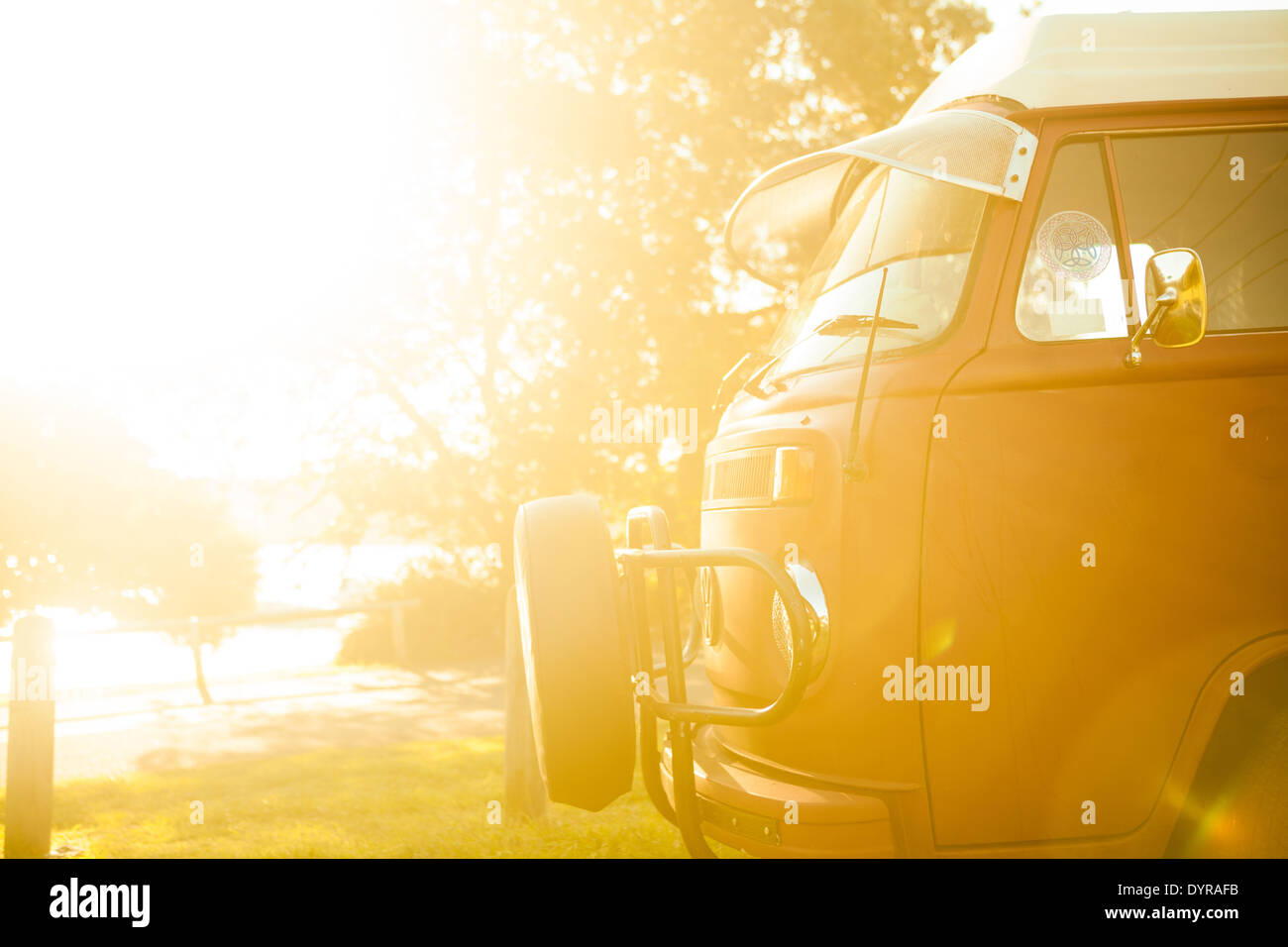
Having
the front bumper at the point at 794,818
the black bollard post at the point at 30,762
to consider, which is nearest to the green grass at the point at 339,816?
the black bollard post at the point at 30,762

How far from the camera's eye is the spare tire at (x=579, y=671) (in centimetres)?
330

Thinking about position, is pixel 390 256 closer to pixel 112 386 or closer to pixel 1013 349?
pixel 112 386

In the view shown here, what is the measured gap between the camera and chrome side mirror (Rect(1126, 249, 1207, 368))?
9.62 ft

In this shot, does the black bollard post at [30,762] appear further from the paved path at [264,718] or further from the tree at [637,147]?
the tree at [637,147]

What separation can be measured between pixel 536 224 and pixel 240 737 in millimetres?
8700

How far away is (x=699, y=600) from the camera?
4.18m

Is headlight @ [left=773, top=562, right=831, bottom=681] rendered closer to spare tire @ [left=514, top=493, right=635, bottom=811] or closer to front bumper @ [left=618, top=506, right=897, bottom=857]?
front bumper @ [left=618, top=506, right=897, bottom=857]

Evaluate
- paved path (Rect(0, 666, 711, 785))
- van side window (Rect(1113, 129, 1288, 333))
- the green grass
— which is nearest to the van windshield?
van side window (Rect(1113, 129, 1288, 333))

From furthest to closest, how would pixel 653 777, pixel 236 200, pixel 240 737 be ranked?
pixel 236 200
pixel 240 737
pixel 653 777

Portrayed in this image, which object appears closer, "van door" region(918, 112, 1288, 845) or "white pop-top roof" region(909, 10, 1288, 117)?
"van door" region(918, 112, 1288, 845)

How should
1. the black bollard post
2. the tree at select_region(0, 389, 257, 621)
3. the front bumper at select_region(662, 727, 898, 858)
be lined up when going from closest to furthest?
1. the front bumper at select_region(662, 727, 898, 858)
2. the black bollard post
3. the tree at select_region(0, 389, 257, 621)

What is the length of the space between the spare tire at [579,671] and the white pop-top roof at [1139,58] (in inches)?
75.4
